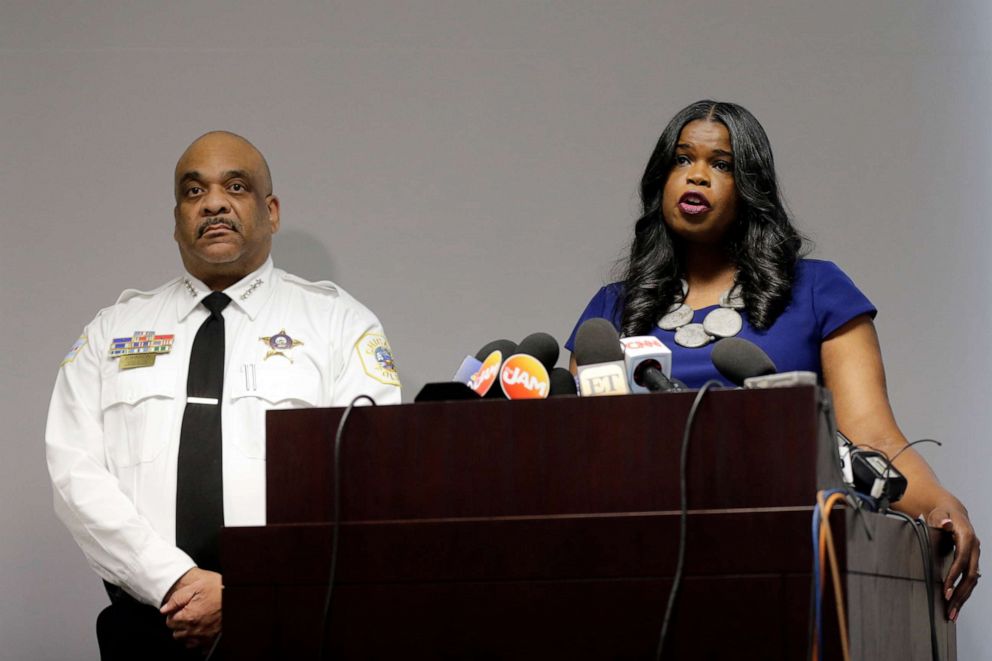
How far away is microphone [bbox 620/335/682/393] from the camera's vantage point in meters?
1.82

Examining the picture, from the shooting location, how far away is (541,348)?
1.95m

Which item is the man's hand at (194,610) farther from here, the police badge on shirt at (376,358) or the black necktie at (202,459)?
the police badge on shirt at (376,358)

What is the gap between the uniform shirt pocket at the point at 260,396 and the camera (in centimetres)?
282

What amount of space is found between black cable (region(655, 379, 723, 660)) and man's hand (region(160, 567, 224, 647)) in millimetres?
1248

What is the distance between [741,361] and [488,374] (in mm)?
343

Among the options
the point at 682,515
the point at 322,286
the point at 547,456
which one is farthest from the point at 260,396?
the point at 682,515

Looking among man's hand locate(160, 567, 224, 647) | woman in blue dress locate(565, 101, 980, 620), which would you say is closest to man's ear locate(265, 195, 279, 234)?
woman in blue dress locate(565, 101, 980, 620)

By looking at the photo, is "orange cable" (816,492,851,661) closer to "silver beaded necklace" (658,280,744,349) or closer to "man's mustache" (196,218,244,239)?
"silver beaded necklace" (658,280,744,349)

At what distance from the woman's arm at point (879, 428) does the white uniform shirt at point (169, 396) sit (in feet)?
3.13

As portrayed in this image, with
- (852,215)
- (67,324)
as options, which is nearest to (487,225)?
(852,215)

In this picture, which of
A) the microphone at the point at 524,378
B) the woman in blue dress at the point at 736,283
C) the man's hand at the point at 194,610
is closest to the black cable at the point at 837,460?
the microphone at the point at 524,378

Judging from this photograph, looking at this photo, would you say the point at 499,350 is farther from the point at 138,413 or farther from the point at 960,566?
the point at 138,413

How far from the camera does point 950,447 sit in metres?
3.24

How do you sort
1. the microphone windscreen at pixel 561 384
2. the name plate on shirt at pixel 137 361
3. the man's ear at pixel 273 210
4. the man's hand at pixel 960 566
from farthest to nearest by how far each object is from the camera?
1. the man's ear at pixel 273 210
2. the name plate on shirt at pixel 137 361
3. the man's hand at pixel 960 566
4. the microphone windscreen at pixel 561 384
